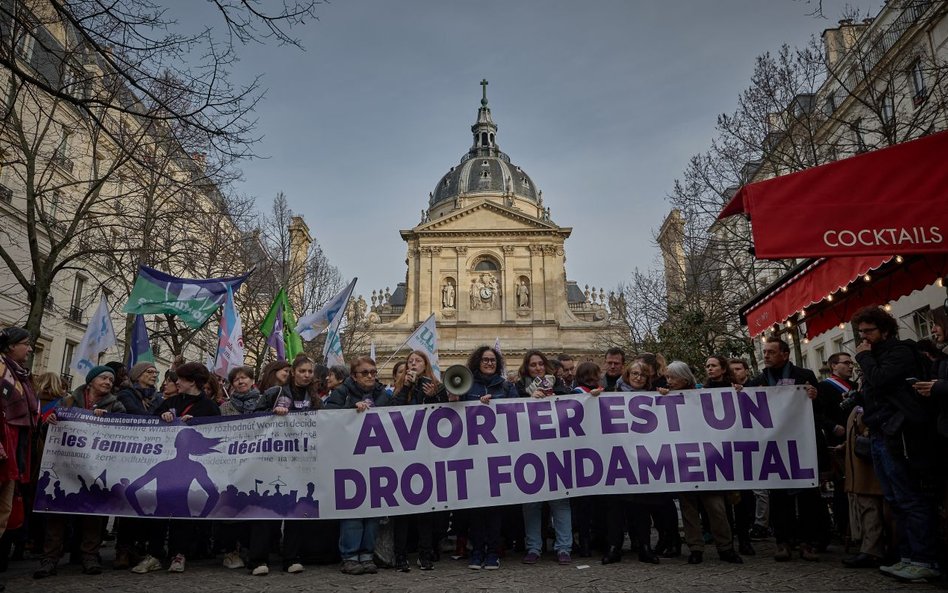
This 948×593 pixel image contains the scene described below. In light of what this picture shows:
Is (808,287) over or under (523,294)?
under

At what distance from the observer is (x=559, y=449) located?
18.9 ft

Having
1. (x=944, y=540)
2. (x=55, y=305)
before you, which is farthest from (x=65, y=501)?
(x=55, y=305)

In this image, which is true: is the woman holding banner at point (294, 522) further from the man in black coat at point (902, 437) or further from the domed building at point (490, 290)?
the domed building at point (490, 290)

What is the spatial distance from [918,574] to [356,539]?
4266 mm

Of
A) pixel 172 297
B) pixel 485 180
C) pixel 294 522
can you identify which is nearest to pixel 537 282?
pixel 485 180

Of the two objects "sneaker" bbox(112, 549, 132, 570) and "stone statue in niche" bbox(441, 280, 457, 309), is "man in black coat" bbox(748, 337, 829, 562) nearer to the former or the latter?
"sneaker" bbox(112, 549, 132, 570)

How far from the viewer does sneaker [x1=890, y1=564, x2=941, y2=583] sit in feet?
14.5

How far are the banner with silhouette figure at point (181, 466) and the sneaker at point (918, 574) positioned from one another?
4.56m

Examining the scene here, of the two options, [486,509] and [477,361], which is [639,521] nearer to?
[486,509]

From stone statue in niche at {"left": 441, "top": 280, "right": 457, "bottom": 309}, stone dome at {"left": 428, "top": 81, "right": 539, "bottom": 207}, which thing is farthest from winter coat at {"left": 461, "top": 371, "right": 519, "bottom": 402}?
stone dome at {"left": 428, "top": 81, "right": 539, "bottom": 207}

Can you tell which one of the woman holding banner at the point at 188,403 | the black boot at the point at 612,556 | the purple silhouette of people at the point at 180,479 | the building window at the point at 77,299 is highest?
the building window at the point at 77,299

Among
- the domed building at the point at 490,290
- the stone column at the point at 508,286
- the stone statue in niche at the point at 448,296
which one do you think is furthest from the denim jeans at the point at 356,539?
Answer: the stone statue in niche at the point at 448,296

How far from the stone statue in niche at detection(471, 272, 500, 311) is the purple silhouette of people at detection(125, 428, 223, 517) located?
38812 mm

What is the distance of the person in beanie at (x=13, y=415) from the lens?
4586mm
